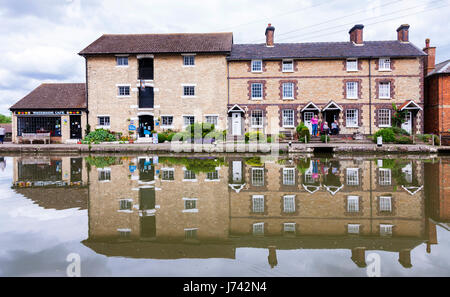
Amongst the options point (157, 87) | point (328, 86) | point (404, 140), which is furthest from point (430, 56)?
point (157, 87)

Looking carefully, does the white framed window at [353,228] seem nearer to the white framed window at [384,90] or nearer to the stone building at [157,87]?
the stone building at [157,87]

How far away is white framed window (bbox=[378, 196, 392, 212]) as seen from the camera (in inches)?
227

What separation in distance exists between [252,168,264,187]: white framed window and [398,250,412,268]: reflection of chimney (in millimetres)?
4533

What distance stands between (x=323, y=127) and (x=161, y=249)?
2367 cm

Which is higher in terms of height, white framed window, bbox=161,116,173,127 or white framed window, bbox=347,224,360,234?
white framed window, bbox=161,116,173,127

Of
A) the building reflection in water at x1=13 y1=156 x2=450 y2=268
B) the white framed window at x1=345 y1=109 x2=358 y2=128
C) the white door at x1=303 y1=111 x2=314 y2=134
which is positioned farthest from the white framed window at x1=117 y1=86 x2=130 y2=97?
the white framed window at x1=345 y1=109 x2=358 y2=128

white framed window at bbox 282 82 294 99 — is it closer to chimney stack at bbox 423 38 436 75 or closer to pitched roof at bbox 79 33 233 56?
pitched roof at bbox 79 33 233 56

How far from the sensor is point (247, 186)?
7.99m

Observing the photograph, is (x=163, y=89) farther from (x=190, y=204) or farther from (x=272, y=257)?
(x=272, y=257)

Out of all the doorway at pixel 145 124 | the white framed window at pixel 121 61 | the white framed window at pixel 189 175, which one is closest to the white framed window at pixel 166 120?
the doorway at pixel 145 124

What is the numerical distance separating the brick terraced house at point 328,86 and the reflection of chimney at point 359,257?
22880mm

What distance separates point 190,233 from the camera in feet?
14.6
